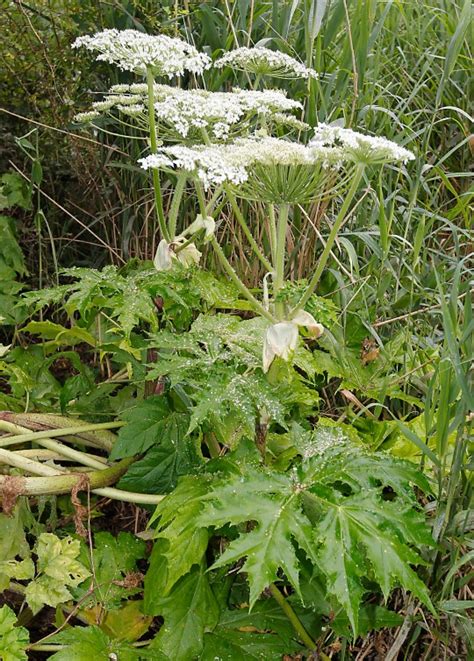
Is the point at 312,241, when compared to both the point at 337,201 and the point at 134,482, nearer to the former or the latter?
the point at 337,201

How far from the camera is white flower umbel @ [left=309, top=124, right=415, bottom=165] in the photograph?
129cm

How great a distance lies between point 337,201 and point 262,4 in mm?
731

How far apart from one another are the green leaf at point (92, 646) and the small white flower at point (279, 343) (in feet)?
2.02

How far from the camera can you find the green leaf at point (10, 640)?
1314 mm

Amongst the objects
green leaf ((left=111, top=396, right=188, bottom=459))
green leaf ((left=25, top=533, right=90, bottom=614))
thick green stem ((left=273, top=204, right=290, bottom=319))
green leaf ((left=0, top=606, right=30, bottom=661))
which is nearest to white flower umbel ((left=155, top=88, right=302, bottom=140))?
thick green stem ((left=273, top=204, right=290, bottom=319))

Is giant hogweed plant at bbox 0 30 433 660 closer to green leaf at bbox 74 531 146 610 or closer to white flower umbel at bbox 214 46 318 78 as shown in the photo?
white flower umbel at bbox 214 46 318 78

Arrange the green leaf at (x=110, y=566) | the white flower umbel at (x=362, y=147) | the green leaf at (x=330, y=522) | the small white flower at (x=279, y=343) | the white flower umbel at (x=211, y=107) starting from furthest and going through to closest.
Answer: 1. the green leaf at (x=110, y=566)
2. the white flower umbel at (x=211, y=107)
3. the small white flower at (x=279, y=343)
4. the white flower umbel at (x=362, y=147)
5. the green leaf at (x=330, y=522)

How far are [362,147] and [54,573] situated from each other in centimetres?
105

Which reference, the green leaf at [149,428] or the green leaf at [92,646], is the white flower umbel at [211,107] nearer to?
the green leaf at [149,428]

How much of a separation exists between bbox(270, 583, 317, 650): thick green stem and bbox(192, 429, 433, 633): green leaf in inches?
9.1

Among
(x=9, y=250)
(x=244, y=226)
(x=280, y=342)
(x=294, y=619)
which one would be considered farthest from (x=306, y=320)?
(x=9, y=250)

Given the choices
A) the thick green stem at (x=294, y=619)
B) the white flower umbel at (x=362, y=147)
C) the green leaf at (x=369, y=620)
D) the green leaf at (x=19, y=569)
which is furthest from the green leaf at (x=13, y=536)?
the white flower umbel at (x=362, y=147)

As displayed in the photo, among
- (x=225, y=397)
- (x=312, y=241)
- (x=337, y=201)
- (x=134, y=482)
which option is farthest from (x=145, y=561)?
(x=337, y=201)

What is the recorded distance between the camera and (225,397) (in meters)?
1.36
